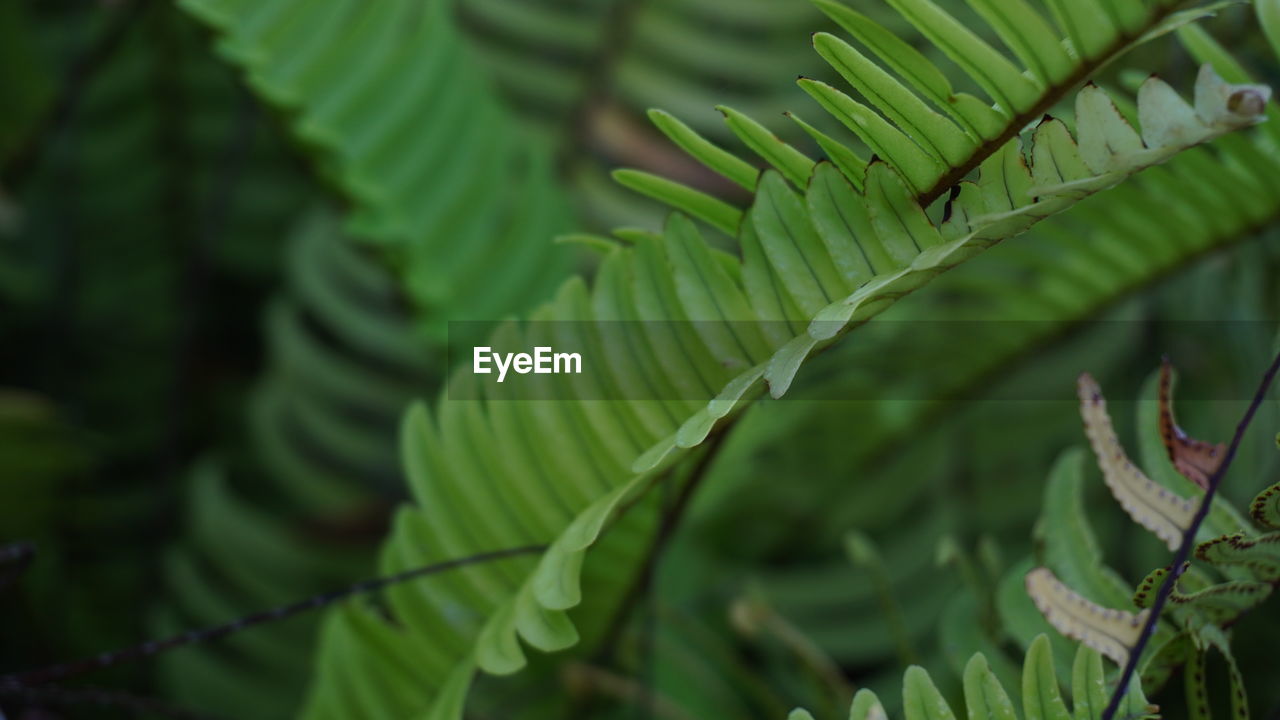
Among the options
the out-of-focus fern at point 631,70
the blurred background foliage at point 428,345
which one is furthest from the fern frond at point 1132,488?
the out-of-focus fern at point 631,70

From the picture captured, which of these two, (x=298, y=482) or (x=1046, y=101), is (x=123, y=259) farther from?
(x=1046, y=101)

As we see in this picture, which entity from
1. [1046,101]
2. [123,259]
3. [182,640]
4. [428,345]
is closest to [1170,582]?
[1046,101]

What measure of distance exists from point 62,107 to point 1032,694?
0.70m

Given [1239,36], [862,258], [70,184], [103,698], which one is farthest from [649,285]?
[70,184]

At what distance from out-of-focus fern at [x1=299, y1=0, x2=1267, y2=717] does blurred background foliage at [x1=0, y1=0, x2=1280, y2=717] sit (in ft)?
0.64

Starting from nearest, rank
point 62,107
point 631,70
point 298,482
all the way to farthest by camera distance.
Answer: point 62,107 < point 298,482 < point 631,70

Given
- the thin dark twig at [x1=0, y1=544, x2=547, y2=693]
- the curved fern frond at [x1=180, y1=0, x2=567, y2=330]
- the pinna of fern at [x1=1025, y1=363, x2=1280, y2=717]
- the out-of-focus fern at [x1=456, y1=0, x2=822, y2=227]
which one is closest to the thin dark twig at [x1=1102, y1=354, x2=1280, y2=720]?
the pinna of fern at [x1=1025, y1=363, x2=1280, y2=717]

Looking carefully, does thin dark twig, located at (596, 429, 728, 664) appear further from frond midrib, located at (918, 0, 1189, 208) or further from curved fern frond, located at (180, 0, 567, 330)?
curved fern frond, located at (180, 0, 567, 330)

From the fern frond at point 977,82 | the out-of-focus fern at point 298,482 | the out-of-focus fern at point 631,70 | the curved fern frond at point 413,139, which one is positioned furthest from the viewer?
the out-of-focus fern at point 631,70

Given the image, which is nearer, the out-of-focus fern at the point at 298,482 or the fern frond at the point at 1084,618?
the fern frond at the point at 1084,618

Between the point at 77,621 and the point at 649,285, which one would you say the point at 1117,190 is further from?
the point at 77,621

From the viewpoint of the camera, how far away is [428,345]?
0.77 m

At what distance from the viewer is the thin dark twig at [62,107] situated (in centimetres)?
71

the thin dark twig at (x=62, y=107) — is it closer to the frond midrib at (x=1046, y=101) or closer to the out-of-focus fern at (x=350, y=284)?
the out-of-focus fern at (x=350, y=284)
